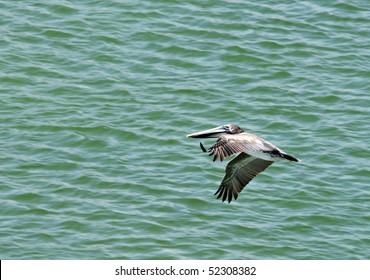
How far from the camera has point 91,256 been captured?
16.4 m

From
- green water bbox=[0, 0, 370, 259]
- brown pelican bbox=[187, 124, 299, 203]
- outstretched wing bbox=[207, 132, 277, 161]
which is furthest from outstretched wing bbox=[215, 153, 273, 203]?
green water bbox=[0, 0, 370, 259]

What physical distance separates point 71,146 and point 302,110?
13.4 ft

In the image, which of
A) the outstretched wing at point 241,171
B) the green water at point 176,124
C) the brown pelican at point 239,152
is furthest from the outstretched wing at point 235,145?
the green water at point 176,124

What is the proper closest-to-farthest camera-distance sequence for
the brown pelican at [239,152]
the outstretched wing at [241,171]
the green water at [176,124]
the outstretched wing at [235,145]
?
the outstretched wing at [235,145] → the brown pelican at [239,152] → the outstretched wing at [241,171] → the green water at [176,124]

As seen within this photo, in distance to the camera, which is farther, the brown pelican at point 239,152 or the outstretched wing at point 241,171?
the outstretched wing at point 241,171

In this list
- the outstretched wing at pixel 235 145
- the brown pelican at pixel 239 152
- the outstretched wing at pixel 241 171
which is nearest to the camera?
the outstretched wing at pixel 235 145

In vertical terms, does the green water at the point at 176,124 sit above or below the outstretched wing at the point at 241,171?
above

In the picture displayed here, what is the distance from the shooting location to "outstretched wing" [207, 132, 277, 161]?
1327 centimetres

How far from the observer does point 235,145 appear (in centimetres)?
1355

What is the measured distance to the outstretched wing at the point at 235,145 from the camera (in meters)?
13.3

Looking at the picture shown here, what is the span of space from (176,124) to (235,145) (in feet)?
19.4

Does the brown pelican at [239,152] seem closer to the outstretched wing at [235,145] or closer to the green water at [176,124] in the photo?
the outstretched wing at [235,145]
